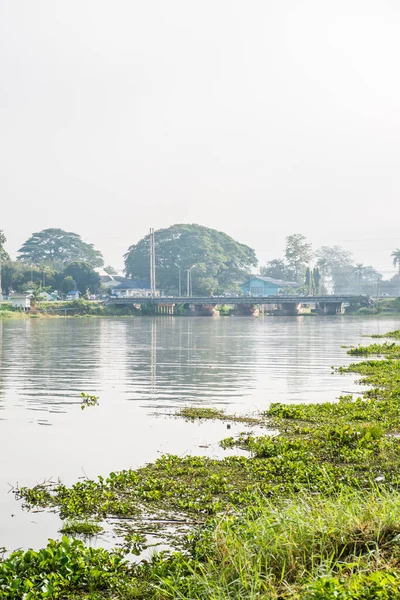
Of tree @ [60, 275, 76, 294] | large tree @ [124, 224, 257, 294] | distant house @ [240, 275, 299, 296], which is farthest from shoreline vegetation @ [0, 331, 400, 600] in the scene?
distant house @ [240, 275, 299, 296]

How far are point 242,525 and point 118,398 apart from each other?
44.5 feet

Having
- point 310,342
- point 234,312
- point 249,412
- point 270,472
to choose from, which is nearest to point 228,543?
point 270,472

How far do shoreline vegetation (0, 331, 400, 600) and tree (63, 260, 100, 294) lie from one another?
116 meters

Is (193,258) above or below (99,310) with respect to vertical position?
above

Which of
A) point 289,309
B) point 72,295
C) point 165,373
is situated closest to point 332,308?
point 289,309

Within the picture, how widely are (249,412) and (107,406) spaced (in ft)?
13.0

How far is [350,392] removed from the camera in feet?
68.6

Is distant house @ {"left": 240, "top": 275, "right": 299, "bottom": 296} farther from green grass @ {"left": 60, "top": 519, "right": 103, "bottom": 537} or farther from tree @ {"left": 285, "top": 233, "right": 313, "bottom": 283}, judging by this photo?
green grass @ {"left": 60, "top": 519, "right": 103, "bottom": 537}

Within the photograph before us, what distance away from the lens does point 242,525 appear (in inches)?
288

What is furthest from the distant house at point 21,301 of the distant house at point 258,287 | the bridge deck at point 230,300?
the distant house at point 258,287

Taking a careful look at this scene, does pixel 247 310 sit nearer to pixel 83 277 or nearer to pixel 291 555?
pixel 83 277

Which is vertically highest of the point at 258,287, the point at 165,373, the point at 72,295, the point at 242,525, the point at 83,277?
the point at 83,277

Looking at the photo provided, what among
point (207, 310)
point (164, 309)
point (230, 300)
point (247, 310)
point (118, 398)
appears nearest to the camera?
point (118, 398)

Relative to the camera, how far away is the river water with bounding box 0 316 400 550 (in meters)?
12.1
